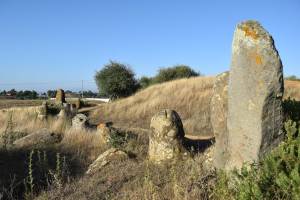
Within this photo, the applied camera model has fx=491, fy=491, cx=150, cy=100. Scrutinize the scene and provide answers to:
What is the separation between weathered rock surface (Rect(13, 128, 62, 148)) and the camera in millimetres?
12487

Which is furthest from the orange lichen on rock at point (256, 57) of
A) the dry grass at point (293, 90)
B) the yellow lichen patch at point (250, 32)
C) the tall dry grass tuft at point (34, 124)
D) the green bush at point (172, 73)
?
the green bush at point (172, 73)

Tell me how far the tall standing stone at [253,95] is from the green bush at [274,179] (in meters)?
0.53

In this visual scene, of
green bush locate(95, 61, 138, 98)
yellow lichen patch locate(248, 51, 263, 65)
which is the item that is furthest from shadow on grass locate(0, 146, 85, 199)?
green bush locate(95, 61, 138, 98)

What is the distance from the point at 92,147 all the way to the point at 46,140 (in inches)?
54.1

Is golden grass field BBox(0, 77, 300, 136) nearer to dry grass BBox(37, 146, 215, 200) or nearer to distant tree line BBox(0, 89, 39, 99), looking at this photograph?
dry grass BBox(37, 146, 215, 200)

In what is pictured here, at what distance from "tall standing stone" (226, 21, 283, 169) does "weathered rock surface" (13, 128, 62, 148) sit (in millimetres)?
6647

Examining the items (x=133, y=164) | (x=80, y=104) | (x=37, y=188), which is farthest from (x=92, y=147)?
(x=80, y=104)

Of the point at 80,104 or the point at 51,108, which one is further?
the point at 80,104

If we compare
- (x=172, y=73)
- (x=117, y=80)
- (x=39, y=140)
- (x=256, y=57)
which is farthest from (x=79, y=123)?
(x=172, y=73)

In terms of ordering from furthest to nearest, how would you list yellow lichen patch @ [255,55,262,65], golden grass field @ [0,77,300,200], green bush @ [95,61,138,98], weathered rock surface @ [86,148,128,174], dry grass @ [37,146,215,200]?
green bush @ [95,61,138,98] → weathered rock surface @ [86,148,128,174] → yellow lichen patch @ [255,55,262,65] → golden grass field @ [0,77,300,200] → dry grass @ [37,146,215,200]

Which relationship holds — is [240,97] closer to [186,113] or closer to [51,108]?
[186,113]

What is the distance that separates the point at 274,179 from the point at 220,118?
9.69 feet

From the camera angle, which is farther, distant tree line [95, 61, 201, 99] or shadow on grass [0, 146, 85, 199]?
distant tree line [95, 61, 201, 99]

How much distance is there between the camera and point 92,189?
26.8 ft
